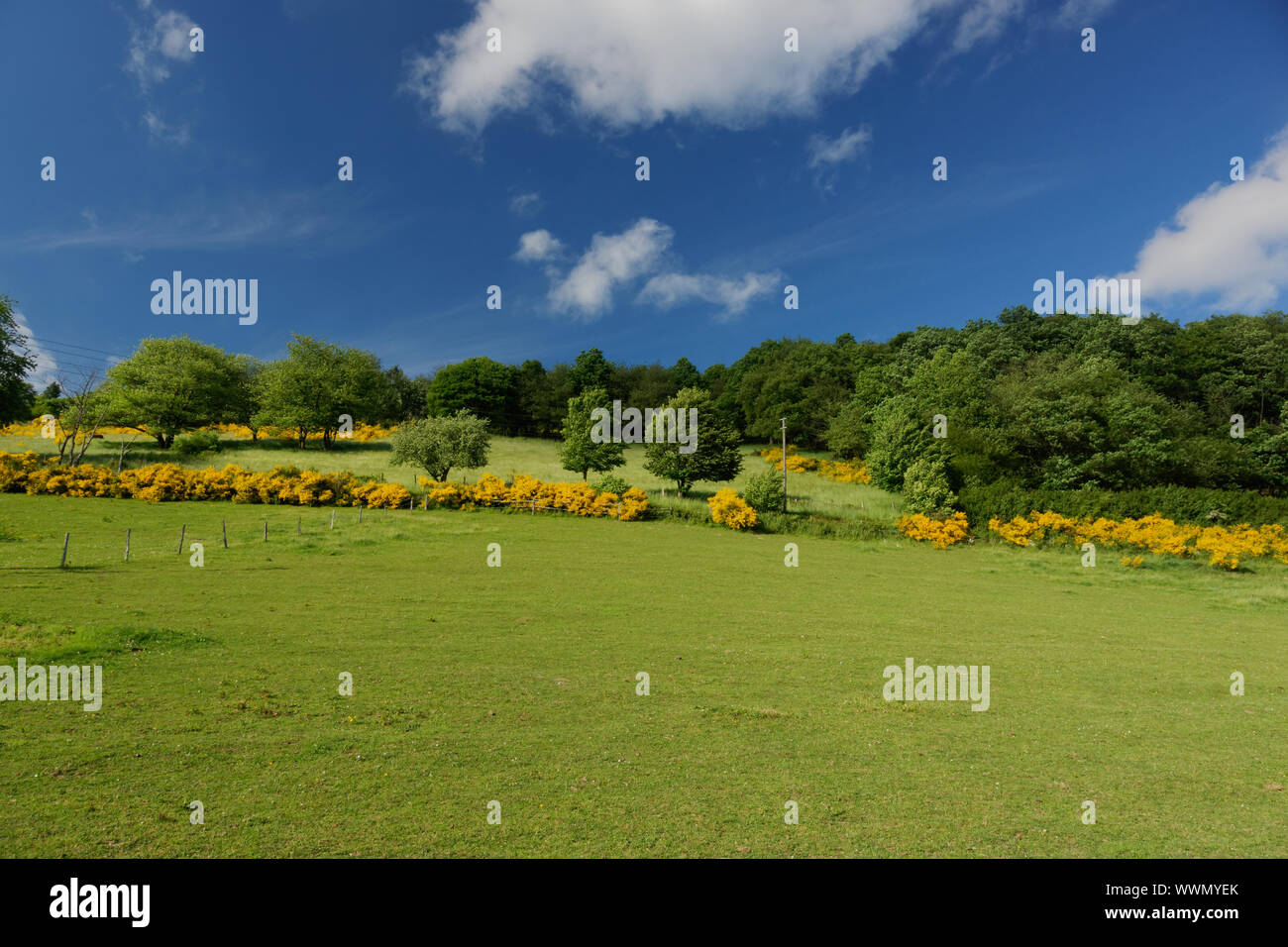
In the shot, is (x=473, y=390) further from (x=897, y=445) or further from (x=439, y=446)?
(x=897, y=445)

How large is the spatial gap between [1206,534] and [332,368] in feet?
274

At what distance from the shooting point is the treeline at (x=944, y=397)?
57.3 metres

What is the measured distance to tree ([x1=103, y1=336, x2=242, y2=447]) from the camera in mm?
62938

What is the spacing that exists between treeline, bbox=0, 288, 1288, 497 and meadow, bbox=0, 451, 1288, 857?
3233cm

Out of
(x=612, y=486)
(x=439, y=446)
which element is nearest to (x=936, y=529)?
(x=612, y=486)

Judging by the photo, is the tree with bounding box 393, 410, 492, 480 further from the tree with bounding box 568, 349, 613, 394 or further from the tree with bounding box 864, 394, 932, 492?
the tree with bounding box 568, 349, 613, 394

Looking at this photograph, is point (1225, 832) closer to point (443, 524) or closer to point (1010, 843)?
point (1010, 843)

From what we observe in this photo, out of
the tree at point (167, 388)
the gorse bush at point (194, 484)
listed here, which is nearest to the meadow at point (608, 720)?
the gorse bush at point (194, 484)

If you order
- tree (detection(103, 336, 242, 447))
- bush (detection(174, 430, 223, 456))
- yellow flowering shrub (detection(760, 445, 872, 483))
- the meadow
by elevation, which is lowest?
the meadow

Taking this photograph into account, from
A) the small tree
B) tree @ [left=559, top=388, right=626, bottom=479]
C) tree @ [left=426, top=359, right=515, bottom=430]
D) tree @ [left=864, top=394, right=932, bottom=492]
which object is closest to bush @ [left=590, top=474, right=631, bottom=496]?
tree @ [left=559, top=388, right=626, bottom=479]

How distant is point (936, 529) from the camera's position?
41.3 metres

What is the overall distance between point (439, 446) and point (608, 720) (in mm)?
44100

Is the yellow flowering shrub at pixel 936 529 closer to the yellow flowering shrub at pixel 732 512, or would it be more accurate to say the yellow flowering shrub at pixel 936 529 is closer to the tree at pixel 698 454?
the yellow flowering shrub at pixel 732 512

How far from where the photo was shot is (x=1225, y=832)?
7.46 m
